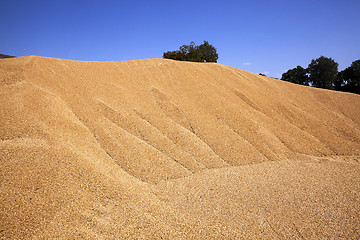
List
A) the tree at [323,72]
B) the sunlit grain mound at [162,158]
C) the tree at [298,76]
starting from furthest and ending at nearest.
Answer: the tree at [298,76] < the tree at [323,72] < the sunlit grain mound at [162,158]

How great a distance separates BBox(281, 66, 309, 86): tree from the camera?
113 ft

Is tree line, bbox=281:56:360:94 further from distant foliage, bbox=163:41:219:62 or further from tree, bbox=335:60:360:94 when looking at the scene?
distant foliage, bbox=163:41:219:62

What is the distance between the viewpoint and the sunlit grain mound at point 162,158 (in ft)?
10.5

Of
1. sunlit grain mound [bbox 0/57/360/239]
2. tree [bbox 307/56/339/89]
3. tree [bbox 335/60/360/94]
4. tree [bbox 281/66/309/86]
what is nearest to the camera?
sunlit grain mound [bbox 0/57/360/239]

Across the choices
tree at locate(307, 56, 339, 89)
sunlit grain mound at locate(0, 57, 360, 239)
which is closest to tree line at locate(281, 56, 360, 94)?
tree at locate(307, 56, 339, 89)

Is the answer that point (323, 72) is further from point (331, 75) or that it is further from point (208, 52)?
point (208, 52)

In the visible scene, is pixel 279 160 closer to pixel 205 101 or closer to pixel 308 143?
pixel 308 143

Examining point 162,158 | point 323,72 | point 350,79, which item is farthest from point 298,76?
point 162,158

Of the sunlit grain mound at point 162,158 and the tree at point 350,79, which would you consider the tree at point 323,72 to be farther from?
the sunlit grain mound at point 162,158

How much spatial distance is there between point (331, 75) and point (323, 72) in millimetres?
1192

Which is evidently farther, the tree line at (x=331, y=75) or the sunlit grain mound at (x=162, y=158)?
the tree line at (x=331, y=75)

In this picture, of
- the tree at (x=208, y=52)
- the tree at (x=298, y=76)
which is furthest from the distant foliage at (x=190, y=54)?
the tree at (x=298, y=76)

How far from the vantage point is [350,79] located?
1170 inches

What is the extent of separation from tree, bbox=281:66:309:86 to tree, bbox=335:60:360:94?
4.49m
